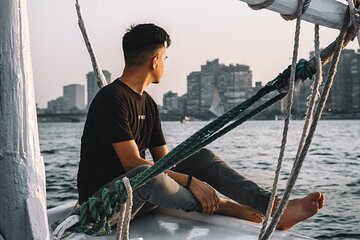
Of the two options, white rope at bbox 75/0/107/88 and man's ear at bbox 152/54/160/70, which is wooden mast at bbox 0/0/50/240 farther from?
white rope at bbox 75/0/107/88

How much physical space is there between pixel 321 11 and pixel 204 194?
4.13ft

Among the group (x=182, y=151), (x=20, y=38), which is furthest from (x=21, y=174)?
(x=182, y=151)

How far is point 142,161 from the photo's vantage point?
8.32 ft

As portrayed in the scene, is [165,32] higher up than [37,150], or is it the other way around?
[165,32]

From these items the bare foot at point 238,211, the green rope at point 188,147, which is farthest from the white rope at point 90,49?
the green rope at point 188,147

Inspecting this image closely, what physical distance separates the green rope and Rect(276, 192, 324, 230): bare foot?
1078mm

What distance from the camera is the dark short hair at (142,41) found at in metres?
2.71

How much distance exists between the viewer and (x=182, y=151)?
5.70 feet

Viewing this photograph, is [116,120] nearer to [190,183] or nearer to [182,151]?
[190,183]

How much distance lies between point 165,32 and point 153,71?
206 millimetres

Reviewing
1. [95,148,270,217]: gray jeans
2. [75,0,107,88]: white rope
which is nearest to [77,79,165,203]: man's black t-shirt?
[95,148,270,217]: gray jeans

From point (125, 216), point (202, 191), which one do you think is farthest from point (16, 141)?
point (202, 191)

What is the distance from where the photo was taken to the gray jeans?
2555mm

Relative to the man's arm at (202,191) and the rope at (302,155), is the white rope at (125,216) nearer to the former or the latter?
the rope at (302,155)
